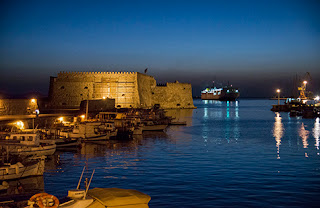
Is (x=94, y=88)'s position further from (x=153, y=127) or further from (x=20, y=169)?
(x=20, y=169)

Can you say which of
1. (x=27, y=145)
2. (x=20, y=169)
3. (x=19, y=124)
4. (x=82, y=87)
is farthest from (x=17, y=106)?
(x=82, y=87)

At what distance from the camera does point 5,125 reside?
27.2 meters

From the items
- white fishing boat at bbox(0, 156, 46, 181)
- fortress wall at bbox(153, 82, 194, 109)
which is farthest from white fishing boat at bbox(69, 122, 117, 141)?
fortress wall at bbox(153, 82, 194, 109)

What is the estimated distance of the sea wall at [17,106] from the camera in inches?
1341

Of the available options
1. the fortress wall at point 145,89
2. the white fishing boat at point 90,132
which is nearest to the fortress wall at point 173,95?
the fortress wall at point 145,89

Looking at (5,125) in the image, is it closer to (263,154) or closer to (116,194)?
(263,154)

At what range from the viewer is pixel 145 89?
72.6 m

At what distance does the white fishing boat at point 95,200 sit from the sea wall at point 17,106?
92.1ft

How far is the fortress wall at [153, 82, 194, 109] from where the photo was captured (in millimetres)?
82875

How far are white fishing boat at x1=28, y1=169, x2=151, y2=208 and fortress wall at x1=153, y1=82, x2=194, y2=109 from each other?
73.0 meters

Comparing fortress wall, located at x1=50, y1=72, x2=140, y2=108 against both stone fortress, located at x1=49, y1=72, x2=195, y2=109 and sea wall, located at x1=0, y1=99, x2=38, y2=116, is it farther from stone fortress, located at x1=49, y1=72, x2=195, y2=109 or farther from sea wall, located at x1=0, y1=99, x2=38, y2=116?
sea wall, located at x1=0, y1=99, x2=38, y2=116

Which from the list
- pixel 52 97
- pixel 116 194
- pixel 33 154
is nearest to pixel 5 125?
pixel 33 154

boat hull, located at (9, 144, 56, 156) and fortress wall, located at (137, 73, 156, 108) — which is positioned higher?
fortress wall, located at (137, 73, 156, 108)

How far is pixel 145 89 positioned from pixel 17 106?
38803mm
